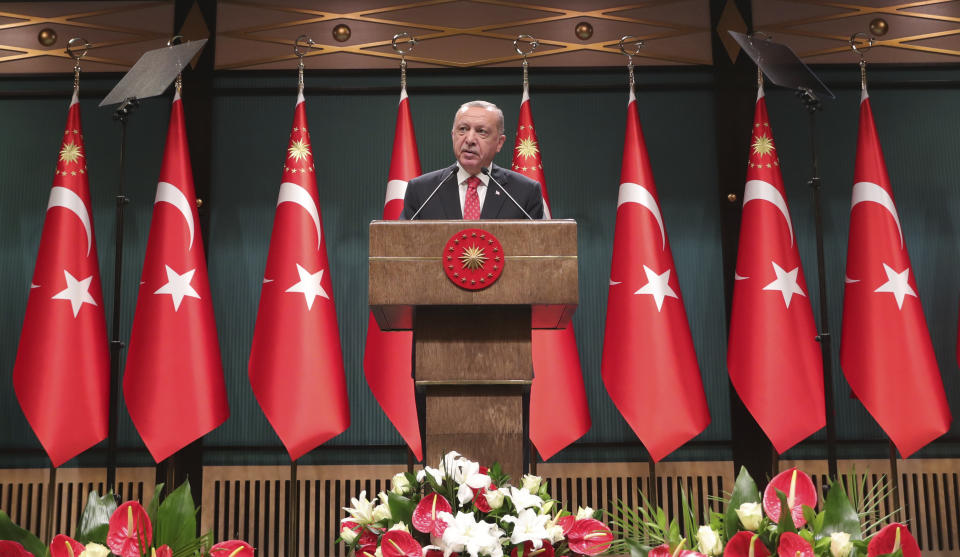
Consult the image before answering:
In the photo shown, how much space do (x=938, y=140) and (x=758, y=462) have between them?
1917 millimetres

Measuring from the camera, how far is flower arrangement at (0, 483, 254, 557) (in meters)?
1.10

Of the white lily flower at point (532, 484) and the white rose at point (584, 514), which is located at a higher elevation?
the white lily flower at point (532, 484)

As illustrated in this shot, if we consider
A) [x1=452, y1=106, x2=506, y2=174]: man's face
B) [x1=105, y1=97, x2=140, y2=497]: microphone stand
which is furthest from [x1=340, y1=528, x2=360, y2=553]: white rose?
[x1=105, y1=97, x2=140, y2=497]: microphone stand

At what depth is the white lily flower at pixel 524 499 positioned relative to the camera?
1.34 m

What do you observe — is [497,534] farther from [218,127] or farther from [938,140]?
[938,140]

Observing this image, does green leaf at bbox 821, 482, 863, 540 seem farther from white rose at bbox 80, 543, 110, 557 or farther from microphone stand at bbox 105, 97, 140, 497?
microphone stand at bbox 105, 97, 140, 497

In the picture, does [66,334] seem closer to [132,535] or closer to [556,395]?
[556,395]

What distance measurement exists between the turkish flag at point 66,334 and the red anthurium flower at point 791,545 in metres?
3.30

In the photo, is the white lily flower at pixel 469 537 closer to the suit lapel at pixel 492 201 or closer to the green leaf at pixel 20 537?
the green leaf at pixel 20 537

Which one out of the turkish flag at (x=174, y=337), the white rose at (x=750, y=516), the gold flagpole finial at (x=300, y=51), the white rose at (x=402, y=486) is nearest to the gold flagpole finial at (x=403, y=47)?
the gold flagpole finial at (x=300, y=51)

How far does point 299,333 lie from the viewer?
3764mm

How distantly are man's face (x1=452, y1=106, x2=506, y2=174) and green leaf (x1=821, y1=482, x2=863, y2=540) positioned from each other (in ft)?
4.99

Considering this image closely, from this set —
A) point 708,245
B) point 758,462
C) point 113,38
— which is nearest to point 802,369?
point 758,462

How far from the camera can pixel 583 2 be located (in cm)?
439
